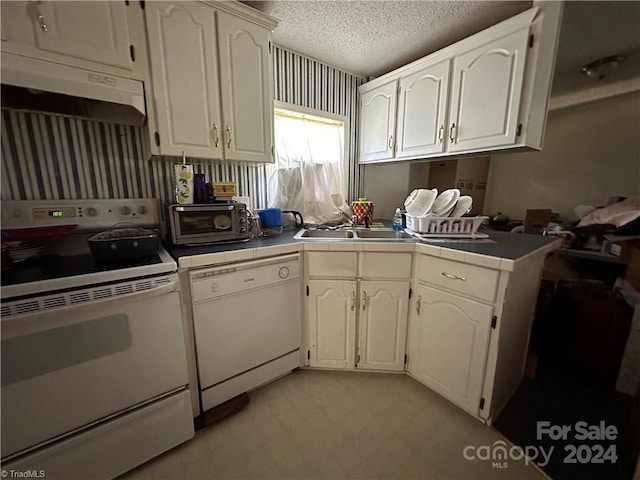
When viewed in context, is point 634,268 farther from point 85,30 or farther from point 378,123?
point 85,30

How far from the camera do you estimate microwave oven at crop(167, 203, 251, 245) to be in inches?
50.1

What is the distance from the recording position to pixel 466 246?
1292mm

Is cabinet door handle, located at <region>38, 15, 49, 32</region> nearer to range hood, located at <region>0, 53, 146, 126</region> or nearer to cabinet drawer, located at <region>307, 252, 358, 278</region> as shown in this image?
range hood, located at <region>0, 53, 146, 126</region>

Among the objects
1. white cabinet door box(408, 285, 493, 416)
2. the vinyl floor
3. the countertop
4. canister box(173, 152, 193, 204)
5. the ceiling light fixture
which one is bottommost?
the vinyl floor

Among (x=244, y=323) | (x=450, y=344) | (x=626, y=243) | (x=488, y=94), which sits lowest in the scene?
(x=450, y=344)

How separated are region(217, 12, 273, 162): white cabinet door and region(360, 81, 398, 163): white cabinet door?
98 centimetres

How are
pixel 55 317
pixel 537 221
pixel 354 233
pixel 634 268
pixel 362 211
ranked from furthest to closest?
pixel 537 221
pixel 362 211
pixel 354 233
pixel 634 268
pixel 55 317

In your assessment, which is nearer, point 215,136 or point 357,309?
point 215,136

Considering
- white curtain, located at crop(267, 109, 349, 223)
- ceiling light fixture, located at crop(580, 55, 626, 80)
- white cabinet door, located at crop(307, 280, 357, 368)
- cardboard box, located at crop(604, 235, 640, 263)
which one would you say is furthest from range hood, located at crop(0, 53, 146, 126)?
ceiling light fixture, located at crop(580, 55, 626, 80)

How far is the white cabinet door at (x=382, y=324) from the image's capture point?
1.48m

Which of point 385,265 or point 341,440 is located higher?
point 385,265

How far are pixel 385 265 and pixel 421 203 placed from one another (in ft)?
1.62

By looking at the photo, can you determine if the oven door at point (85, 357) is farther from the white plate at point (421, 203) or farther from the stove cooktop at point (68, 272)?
the white plate at point (421, 203)

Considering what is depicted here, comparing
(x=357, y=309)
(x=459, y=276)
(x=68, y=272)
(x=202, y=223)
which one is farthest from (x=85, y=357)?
(x=459, y=276)
